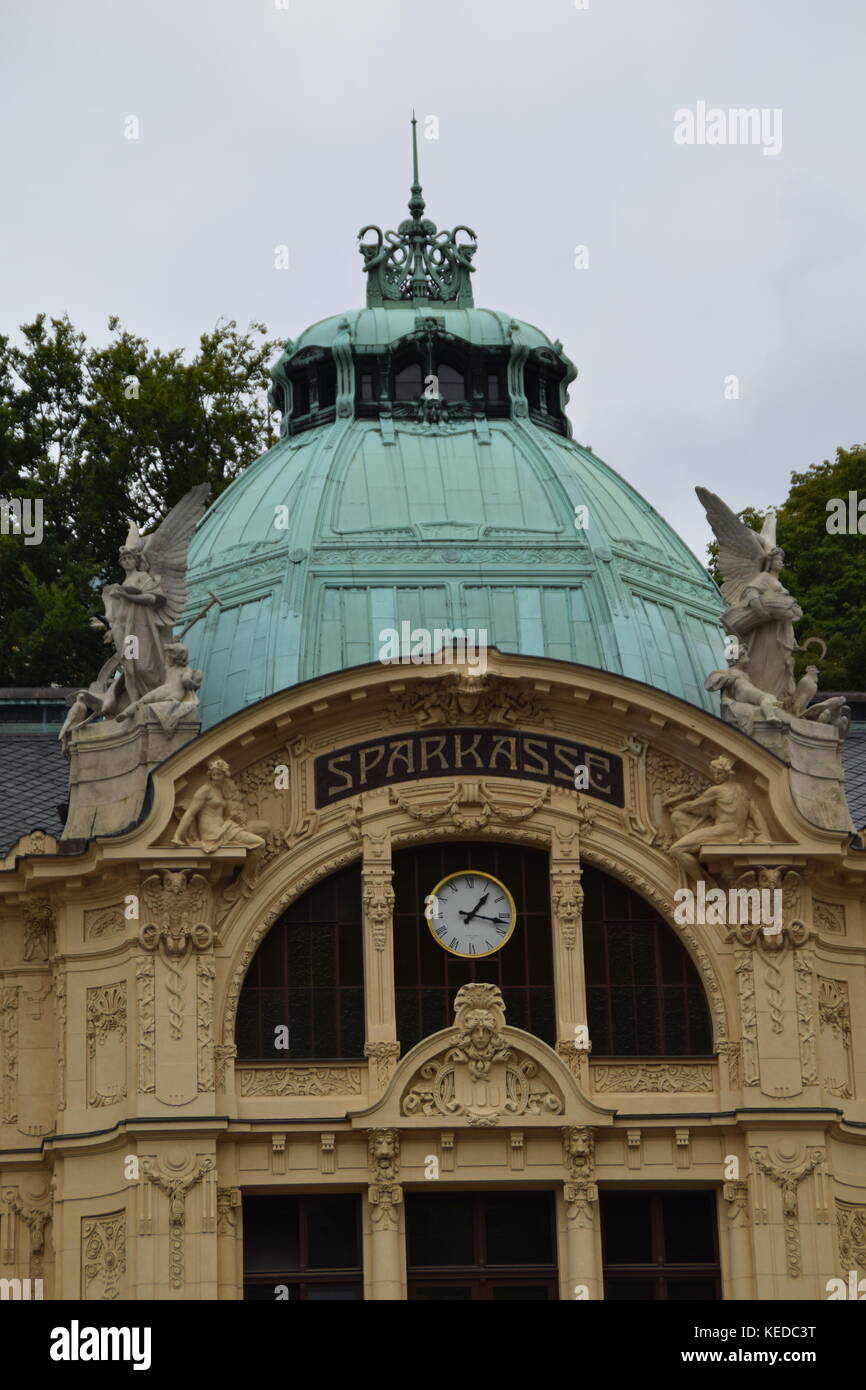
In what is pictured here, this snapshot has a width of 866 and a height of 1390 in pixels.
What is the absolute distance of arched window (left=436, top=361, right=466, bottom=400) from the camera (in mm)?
49062

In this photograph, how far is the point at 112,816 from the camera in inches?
1647

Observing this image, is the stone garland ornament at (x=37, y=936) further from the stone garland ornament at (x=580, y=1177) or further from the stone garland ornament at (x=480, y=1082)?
the stone garland ornament at (x=580, y=1177)

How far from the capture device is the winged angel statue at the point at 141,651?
42.2 m

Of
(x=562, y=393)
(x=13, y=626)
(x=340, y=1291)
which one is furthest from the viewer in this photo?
(x=13, y=626)

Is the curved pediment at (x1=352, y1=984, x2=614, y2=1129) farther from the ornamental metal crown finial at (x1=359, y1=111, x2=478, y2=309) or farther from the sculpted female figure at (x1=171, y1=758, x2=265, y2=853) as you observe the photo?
the ornamental metal crown finial at (x1=359, y1=111, x2=478, y2=309)

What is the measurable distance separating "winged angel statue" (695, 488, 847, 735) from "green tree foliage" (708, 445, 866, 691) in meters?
11.4

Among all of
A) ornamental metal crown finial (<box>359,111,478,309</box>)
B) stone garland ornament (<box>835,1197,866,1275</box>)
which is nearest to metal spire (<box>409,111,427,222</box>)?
ornamental metal crown finial (<box>359,111,478,309</box>)

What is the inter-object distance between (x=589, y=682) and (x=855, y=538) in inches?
699

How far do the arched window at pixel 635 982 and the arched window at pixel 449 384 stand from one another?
10.1 m

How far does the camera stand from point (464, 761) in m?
42.2

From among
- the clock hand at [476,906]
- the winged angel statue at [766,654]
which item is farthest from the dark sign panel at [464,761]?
the winged angel statue at [766,654]

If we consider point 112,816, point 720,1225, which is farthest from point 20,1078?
point 720,1225

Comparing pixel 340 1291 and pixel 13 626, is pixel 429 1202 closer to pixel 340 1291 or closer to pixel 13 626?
pixel 340 1291

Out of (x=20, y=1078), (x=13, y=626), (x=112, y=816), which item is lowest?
(x=20, y=1078)
